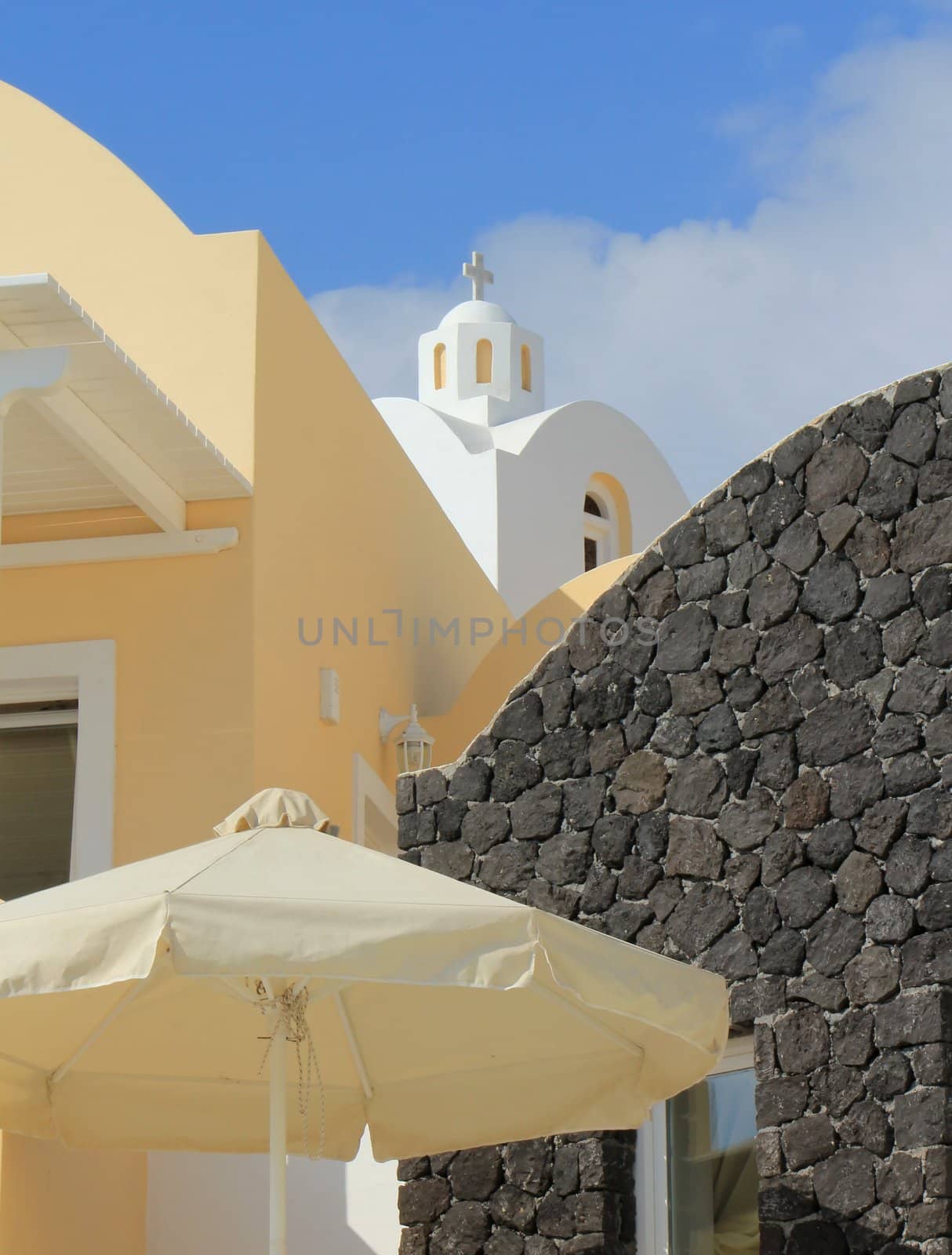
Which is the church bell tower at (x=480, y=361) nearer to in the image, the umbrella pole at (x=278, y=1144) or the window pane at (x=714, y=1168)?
the window pane at (x=714, y=1168)

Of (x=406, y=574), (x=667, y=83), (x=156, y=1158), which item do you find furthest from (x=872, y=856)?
(x=667, y=83)

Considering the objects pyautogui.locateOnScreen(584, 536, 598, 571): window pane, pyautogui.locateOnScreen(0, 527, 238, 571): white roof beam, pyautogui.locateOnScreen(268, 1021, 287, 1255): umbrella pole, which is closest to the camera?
pyautogui.locateOnScreen(268, 1021, 287, 1255): umbrella pole

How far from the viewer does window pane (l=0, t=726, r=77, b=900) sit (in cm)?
1039

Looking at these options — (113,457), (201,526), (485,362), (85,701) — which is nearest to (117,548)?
(201,526)

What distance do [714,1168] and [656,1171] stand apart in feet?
0.92

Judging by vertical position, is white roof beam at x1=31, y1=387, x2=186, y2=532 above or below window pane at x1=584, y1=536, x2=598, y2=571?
below

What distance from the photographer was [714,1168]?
26.8 ft

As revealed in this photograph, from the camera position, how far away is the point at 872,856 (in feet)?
25.7

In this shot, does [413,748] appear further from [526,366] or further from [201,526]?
[526,366]

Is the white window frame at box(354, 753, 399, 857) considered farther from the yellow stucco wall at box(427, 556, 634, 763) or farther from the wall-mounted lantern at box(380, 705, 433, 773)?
the yellow stucco wall at box(427, 556, 634, 763)

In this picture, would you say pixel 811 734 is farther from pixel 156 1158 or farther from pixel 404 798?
pixel 156 1158

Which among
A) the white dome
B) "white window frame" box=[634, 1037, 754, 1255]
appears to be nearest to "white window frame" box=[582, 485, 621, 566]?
the white dome

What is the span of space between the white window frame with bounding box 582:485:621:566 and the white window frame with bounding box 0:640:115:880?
8887 mm

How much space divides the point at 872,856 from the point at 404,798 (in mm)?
2665
